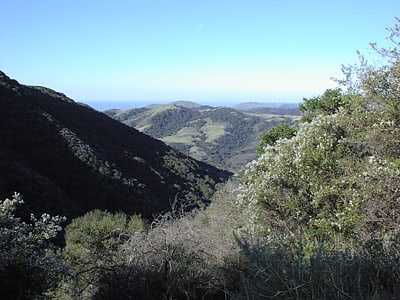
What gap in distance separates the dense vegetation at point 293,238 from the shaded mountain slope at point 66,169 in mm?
17232

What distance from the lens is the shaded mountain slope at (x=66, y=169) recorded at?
29.0 m

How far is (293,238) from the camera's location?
6.63 metres

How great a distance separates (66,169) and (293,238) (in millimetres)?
34241

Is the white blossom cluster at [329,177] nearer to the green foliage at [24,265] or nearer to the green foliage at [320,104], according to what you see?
the green foliage at [24,265]

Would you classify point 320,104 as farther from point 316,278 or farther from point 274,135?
point 316,278

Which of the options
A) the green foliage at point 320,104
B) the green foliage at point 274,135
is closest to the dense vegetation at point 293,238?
the green foliage at point 320,104

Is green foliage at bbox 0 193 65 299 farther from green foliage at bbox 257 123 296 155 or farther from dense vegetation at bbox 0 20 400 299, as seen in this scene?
green foliage at bbox 257 123 296 155

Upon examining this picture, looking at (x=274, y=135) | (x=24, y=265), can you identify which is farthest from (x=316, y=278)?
(x=274, y=135)

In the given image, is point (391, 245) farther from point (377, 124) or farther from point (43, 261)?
point (43, 261)

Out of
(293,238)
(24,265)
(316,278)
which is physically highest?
(316,278)

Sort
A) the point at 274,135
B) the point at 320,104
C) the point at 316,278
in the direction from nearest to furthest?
the point at 316,278, the point at 320,104, the point at 274,135

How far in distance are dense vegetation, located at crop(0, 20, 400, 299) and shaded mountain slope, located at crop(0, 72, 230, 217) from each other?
678 inches

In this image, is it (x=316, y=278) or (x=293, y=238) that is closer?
(x=316, y=278)

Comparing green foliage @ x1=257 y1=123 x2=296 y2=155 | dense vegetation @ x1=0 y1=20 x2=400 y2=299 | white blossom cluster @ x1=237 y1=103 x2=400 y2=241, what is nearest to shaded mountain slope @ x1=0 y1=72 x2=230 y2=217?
green foliage @ x1=257 y1=123 x2=296 y2=155
